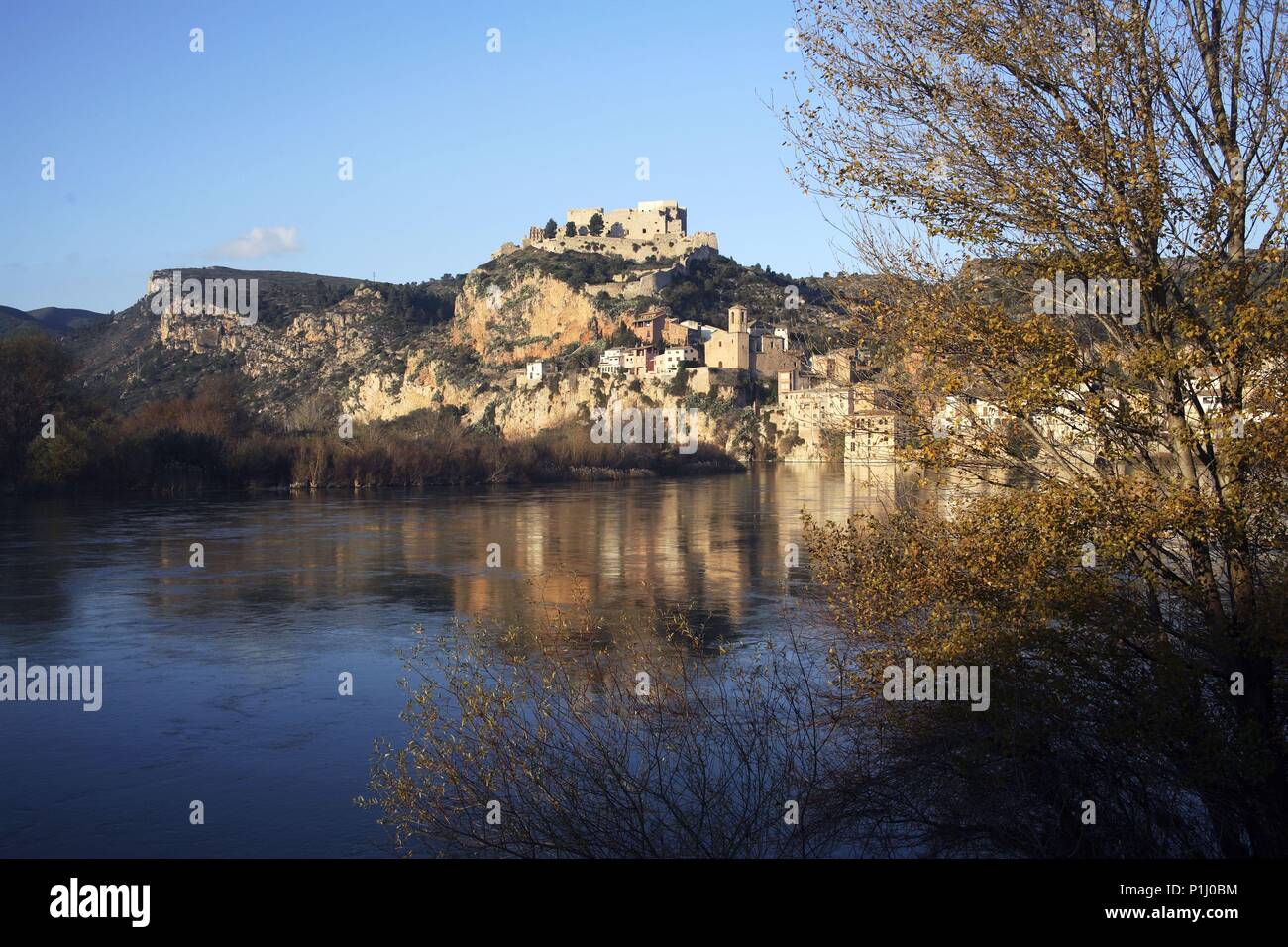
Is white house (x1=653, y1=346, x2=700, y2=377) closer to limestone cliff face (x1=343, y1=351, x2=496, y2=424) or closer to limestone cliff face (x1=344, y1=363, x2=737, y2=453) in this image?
limestone cliff face (x1=344, y1=363, x2=737, y2=453)

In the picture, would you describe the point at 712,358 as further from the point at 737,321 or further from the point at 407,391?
the point at 407,391

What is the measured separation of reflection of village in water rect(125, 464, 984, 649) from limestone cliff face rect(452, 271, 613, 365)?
226 feet

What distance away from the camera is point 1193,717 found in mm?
6547

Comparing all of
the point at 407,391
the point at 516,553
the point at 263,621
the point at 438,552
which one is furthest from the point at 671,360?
the point at 263,621

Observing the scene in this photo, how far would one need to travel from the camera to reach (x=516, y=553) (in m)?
23.1

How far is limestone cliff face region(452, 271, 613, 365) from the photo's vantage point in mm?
107438

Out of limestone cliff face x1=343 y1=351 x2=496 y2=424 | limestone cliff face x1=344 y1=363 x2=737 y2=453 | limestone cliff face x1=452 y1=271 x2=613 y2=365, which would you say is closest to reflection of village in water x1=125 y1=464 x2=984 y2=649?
limestone cliff face x1=344 y1=363 x2=737 y2=453

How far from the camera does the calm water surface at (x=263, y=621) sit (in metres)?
8.05

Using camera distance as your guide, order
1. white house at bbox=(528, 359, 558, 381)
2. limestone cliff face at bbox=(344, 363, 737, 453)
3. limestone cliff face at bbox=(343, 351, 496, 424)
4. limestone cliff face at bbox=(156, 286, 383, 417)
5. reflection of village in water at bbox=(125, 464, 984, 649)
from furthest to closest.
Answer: limestone cliff face at bbox=(156, 286, 383, 417) → limestone cliff face at bbox=(343, 351, 496, 424) → white house at bbox=(528, 359, 558, 381) → limestone cliff face at bbox=(344, 363, 737, 453) → reflection of village in water at bbox=(125, 464, 984, 649)

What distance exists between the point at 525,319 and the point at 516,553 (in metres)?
90.9

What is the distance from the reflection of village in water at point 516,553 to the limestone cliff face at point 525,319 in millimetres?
68965

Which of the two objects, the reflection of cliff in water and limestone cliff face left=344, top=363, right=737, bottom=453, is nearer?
the reflection of cliff in water
